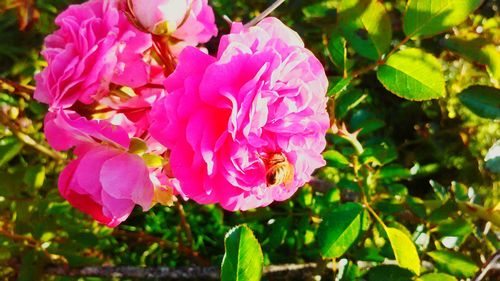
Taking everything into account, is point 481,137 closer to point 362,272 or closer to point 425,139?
point 425,139

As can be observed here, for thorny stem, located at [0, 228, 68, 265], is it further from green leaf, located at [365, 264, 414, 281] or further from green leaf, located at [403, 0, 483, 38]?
green leaf, located at [403, 0, 483, 38]

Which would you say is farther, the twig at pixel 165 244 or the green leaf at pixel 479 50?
the twig at pixel 165 244

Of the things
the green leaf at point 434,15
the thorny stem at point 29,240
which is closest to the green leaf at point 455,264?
the green leaf at point 434,15

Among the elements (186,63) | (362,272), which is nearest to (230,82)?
(186,63)

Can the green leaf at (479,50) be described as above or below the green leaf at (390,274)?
above

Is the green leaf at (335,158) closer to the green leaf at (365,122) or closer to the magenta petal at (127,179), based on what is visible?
the green leaf at (365,122)

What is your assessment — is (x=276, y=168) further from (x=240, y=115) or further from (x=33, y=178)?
(x=33, y=178)
